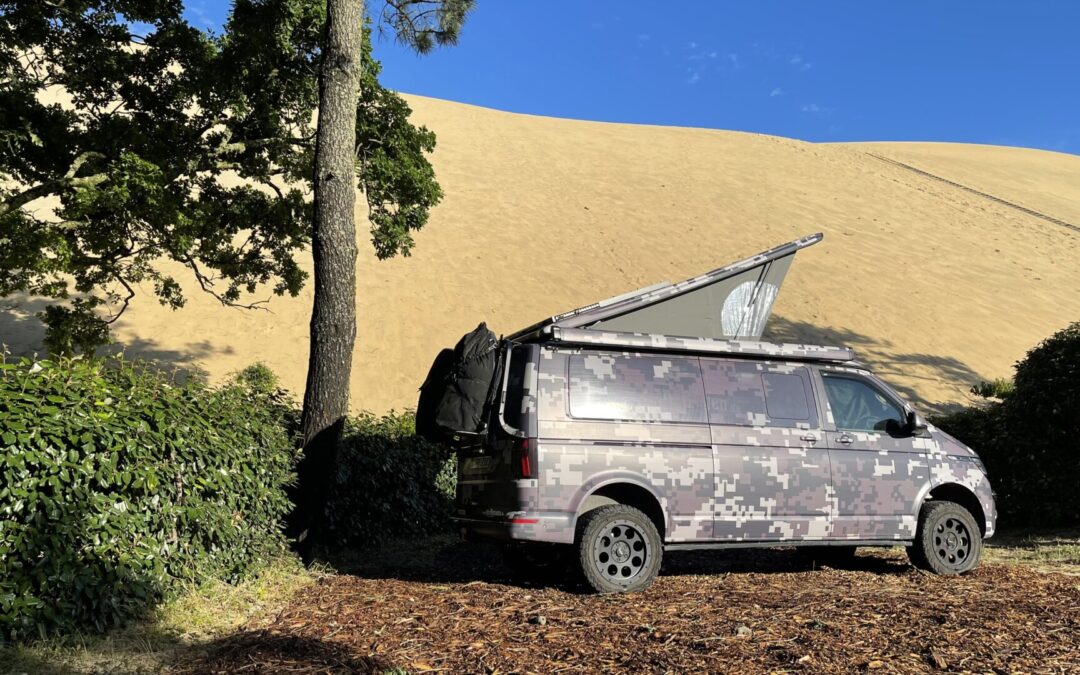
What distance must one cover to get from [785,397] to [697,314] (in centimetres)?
127

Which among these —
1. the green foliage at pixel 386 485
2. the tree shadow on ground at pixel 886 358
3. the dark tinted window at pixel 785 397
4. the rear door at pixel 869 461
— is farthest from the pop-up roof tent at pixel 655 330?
the tree shadow on ground at pixel 886 358

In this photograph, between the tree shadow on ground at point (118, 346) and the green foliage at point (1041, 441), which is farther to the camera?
the tree shadow on ground at point (118, 346)

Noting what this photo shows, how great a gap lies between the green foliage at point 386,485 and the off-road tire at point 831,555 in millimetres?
4523

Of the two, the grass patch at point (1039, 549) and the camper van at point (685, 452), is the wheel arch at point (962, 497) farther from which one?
the grass patch at point (1039, 549)

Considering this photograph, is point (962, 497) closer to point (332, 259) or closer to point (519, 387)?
point (519, 387)

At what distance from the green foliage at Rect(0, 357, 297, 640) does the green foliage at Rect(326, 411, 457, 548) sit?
215cm

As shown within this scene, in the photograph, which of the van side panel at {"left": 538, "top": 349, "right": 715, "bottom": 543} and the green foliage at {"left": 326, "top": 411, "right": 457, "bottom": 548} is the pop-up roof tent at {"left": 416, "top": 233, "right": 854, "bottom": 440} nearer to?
the van side panel at {"left": 538, "top": 349, "right": 715, "bottom": 543}

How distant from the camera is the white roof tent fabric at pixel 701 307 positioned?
24.3 feet

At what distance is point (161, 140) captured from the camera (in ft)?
46.6

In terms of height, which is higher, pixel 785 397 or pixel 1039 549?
pixel 785 397

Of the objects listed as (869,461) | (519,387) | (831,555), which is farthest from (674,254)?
(519,387)

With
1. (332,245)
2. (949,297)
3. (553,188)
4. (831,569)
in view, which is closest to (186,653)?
(332,245)

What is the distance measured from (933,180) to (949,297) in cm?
2706

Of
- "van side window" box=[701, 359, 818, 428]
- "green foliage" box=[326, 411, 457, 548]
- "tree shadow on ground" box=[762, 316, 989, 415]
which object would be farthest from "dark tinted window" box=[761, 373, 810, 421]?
"tree shadow on ground" box=[762, 316, 989, 415]
